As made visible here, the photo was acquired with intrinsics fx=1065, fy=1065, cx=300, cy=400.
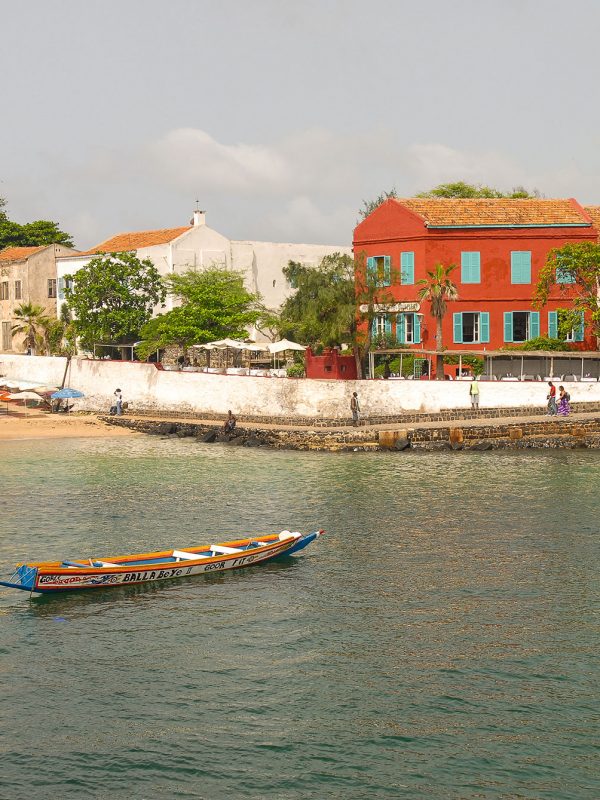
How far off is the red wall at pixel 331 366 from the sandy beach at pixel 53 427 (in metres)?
11.2

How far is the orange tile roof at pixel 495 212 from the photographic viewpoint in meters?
66.1

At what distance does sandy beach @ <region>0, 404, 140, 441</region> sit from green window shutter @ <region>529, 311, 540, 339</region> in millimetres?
25041

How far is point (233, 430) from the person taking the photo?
2218 inches

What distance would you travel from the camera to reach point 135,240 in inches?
3398

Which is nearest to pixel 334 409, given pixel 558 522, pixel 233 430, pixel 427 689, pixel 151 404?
pixel 233 430

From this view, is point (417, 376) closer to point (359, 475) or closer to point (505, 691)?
point (359, 475)

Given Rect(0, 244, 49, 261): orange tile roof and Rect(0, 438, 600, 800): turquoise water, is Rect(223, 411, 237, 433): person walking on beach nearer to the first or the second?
Rect(0, 438, 600, 800): turquoise water

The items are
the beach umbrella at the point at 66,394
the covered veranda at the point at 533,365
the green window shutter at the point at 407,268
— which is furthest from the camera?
the beach umbrella at the point at 66,394

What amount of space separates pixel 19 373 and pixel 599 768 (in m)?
66.0

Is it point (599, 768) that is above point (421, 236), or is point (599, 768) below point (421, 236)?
below

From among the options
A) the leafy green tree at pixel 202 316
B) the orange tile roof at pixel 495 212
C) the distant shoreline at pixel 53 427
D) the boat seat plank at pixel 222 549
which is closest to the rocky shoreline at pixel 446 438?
the distant shoreline at pixel 53 427

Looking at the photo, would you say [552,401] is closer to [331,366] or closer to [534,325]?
[534,325]

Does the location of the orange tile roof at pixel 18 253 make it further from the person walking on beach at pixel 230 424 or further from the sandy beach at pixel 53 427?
the person walking on beach at pixel 230 424

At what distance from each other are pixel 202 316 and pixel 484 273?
19.0 m
